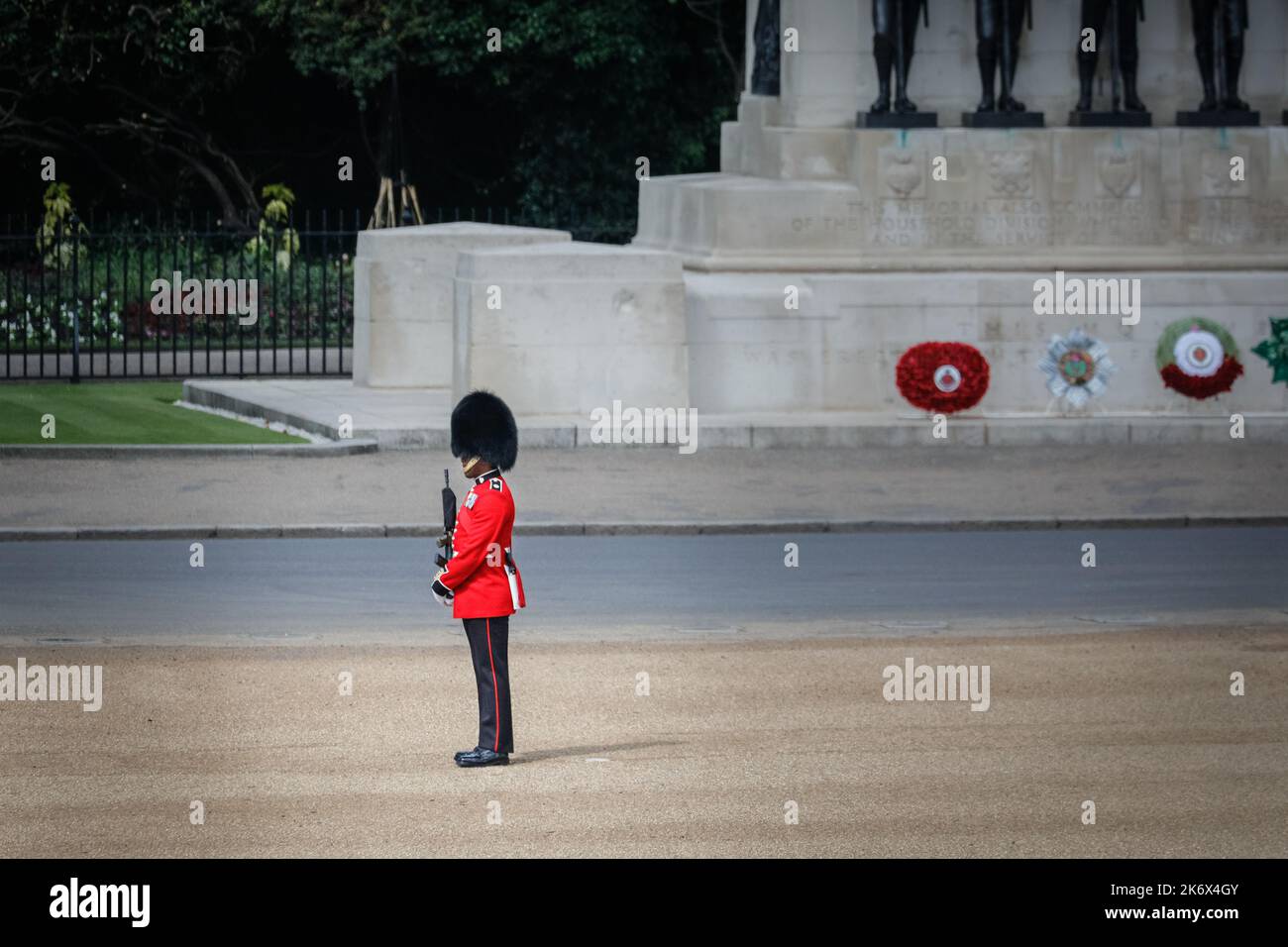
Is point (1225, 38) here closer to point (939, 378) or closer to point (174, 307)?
point (939, 378)

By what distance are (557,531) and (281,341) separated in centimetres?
1619

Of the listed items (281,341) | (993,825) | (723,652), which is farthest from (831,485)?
(281,341)

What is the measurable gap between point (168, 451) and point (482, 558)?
11.4 meters

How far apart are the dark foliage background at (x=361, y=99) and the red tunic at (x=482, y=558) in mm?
28543

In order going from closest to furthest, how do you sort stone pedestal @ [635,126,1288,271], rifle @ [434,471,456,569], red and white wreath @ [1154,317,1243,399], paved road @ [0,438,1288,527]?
rifle @ [434,471,456,569] < paved road @ [0,438,1288,527] < red and white wreath @ [1154,317,1243,399] < stone pedestal @ [635,126,1288,271]

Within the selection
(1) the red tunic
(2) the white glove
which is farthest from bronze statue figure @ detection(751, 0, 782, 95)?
(2) the white glove

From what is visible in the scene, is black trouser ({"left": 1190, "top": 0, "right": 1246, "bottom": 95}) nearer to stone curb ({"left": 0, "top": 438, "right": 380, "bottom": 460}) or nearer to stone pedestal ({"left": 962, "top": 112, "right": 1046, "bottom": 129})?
stone pedestal ({"left": 962, "top": 112, "right": 1046, "bottom": 129})

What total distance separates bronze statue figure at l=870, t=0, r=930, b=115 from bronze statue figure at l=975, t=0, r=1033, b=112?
0.74m

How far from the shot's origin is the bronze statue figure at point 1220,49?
956 inches

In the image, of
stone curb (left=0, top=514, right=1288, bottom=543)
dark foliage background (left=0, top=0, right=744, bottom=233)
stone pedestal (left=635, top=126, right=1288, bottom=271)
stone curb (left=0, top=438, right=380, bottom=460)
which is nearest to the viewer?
stone curb (left=0, top=514, right=1288, bottom=543)

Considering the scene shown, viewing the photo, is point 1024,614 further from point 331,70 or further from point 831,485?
point 331,70

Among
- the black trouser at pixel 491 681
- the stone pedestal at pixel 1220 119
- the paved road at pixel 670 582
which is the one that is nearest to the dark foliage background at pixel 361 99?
the stone pedestal at pixel 1220 119

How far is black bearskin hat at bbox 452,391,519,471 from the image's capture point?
1015cm

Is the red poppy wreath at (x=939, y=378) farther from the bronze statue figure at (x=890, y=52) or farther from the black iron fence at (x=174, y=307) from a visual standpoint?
the black iron fence at (x=174, y=307)
